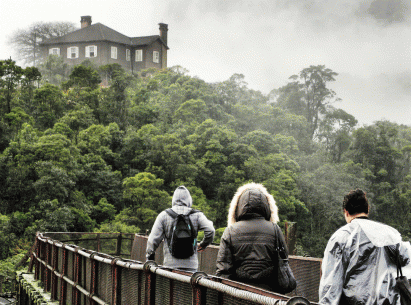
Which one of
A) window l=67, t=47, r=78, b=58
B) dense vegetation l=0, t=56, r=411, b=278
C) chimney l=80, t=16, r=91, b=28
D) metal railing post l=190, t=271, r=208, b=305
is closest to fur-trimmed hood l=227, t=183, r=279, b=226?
metal railing post l=190, t=271, r=208, b=305

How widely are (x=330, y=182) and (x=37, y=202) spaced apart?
30584 mm

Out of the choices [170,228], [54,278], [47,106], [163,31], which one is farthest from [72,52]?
[170,228]

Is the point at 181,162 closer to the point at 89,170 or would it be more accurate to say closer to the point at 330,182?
the point at 89,170

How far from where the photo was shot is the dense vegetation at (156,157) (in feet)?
117

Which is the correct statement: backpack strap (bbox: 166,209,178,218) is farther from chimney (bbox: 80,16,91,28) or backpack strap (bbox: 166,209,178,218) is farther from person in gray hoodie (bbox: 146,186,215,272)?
chimney (bbox: 80,16,91,28)

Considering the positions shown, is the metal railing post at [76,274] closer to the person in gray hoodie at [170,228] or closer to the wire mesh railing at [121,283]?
the wire mesh railing at [121,283]

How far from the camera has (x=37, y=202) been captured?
34.4 m

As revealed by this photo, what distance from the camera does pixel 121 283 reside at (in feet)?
15.2

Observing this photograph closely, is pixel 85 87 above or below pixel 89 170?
above

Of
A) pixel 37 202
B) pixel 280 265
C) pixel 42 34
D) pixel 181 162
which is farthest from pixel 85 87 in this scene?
pixel 280 265

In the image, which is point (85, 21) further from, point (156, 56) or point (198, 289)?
point (198, 289)

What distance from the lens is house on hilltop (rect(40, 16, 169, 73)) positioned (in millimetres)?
77688

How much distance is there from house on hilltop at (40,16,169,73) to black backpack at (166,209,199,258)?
75256 millimetres

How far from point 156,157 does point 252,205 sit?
4464cm
